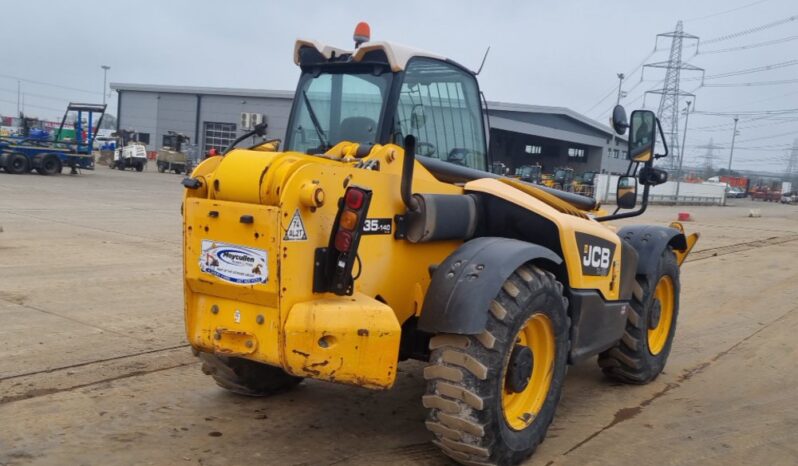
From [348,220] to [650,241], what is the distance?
3.36 m

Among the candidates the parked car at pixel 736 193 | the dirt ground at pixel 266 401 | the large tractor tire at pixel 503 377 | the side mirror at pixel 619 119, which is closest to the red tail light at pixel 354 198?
the large tractor tire at pixel 503 377

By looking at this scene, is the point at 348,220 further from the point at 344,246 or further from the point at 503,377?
the point at 503,377

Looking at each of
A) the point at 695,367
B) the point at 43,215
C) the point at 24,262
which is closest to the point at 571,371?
the point at 695,367

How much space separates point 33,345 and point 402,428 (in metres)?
3.32

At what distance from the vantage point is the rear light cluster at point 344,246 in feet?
11.6

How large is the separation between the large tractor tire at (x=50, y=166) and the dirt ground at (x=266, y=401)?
25355 millimetres

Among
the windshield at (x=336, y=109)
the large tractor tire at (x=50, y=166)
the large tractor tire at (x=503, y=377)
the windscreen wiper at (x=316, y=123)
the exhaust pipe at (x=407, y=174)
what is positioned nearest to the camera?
the large tractor tire at (x=503, y=377)

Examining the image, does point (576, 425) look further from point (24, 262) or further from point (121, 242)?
point (121, 242)

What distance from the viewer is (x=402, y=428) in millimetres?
4574

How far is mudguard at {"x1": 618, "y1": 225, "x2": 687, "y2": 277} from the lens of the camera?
228 inches

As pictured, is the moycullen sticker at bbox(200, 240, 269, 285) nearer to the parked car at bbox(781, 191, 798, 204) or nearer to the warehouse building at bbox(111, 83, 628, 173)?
the warehouse building at bbox(111, 83, 628, 173)

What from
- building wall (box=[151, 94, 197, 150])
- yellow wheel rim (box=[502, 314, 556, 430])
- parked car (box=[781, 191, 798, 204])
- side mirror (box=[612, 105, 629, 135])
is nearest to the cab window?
side mirror (box=[612, 105, 629, 135])

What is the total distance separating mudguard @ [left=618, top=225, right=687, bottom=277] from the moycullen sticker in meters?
3.41

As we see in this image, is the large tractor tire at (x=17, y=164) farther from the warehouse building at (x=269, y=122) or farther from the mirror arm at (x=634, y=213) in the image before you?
the mirror arm at (x=634, y=213)
